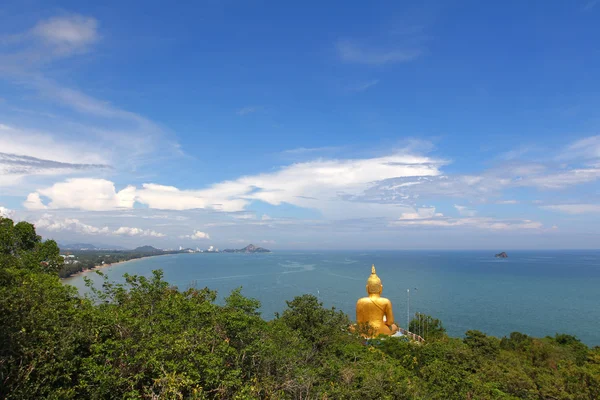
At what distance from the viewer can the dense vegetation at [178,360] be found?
6.61 metres

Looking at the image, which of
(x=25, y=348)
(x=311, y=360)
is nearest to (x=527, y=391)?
(x=311, y=360)

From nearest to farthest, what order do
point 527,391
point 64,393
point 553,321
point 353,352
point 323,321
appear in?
Result: point 64,393 → point 527,391 → point 353,352 → point 323,321 → point 553,321

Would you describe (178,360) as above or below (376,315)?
above

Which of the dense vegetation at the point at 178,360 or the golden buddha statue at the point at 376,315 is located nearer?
the dense vegetation at the point at 178,360

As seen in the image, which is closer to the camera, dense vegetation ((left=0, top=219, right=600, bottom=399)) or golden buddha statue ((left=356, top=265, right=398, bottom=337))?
dense vegetation ((left=0, top=219, right=600, bottom=399))

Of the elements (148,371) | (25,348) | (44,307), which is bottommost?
(148,371)

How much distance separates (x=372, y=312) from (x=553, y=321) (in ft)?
91.5

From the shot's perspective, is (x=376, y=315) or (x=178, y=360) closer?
(x=178, y=360)

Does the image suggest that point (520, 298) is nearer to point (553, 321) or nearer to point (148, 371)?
point (553, 321)

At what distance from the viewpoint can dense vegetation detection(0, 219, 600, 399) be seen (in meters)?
6.61

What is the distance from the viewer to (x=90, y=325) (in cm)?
785

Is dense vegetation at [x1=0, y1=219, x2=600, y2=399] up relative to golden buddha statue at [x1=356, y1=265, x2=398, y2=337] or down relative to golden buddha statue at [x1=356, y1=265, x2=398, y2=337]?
up

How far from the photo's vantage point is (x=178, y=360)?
7.55 m

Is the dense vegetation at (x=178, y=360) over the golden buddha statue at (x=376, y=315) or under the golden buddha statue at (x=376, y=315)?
over
